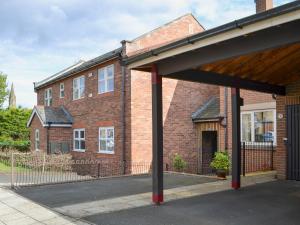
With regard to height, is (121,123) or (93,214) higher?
(121,123)

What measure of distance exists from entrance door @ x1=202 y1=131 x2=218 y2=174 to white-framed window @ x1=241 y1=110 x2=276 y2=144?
3.31m

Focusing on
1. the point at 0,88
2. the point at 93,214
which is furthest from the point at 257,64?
the point at 0,88

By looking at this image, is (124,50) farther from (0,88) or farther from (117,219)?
(0,88)

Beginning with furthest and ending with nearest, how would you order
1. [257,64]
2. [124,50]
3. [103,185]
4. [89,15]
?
[124,50] < [89,15] < [103,185] < [257,64]

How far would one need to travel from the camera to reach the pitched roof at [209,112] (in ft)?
56.6

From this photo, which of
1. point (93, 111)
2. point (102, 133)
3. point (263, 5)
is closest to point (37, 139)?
point (93, 111)

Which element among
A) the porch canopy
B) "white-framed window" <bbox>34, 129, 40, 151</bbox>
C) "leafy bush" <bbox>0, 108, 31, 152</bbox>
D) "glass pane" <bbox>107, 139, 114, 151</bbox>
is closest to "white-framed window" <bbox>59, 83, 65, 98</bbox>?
"white-framed window" <bbox>34, 129, 40, 151</bbox>

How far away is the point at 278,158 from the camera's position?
472 inches

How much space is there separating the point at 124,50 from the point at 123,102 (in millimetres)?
2488

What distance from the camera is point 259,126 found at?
14734 millimetres

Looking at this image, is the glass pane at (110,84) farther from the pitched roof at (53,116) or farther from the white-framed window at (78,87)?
the pitched roof at (53,116)

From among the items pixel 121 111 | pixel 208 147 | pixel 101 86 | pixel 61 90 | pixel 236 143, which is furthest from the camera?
pixel 61 90

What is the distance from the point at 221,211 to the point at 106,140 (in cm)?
1182

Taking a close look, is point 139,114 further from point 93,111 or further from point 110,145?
point 93,111
